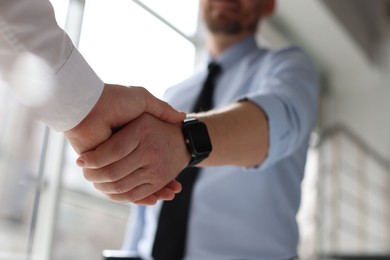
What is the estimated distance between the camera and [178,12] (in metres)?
1.08

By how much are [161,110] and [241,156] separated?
0.65 feet

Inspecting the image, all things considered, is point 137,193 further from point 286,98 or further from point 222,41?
point 222,41

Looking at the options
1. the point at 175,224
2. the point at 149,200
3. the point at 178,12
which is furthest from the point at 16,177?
the point at 149,200

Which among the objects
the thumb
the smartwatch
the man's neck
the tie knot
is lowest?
the smartwatch

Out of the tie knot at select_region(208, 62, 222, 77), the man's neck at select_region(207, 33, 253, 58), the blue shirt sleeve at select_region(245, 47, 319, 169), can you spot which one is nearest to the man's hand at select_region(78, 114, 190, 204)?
the blue shirt sleeve at select_region(245, 47, 319, 169)

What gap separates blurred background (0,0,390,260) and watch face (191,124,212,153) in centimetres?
13

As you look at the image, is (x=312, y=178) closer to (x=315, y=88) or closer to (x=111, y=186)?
(x=315, y=88)

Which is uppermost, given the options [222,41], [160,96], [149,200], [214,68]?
[222,41]

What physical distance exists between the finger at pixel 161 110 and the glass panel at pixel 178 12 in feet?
0.99

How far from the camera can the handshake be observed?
0.63 meters

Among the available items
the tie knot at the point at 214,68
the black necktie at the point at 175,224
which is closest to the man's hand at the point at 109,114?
the black necktie at the point at 175,224

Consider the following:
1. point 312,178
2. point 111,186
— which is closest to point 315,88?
point 111,186

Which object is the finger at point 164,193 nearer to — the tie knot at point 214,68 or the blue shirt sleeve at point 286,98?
the blue shirt sleeve at point 286,98

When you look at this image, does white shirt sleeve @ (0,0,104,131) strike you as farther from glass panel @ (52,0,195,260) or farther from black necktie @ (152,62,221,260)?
black necktie @ (152,62,221,260)
